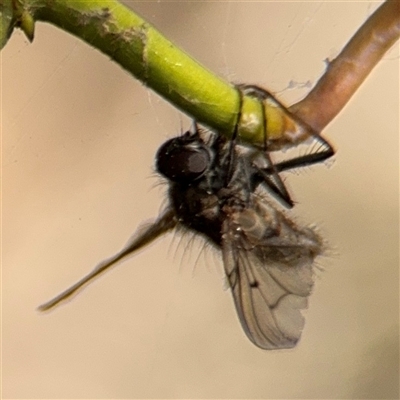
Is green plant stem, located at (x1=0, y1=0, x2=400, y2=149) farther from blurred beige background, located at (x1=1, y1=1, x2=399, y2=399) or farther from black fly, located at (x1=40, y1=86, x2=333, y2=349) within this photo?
blurred beige background, located at (x1=1, y1=1, x2=399, y2=399)

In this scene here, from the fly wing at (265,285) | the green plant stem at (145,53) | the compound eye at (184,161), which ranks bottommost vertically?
the fly wing at (265,285)

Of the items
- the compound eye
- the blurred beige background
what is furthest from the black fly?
the blurred beige background

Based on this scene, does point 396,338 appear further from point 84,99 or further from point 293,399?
point 84,99

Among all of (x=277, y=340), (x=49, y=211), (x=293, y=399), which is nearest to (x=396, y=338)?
(x=293, y=399)

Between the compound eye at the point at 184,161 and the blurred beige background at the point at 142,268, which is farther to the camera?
the blurred beige background at the point at 142,268

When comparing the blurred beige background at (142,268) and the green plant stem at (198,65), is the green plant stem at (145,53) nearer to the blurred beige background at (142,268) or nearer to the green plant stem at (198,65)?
the green plant stem at (198,65)

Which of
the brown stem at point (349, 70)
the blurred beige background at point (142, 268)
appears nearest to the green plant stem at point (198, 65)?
the brown stem at point (349, 70)

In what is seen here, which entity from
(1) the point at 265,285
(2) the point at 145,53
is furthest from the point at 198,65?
(1) the point at 265,285

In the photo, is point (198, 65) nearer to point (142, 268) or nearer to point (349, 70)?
point (349, 70)
